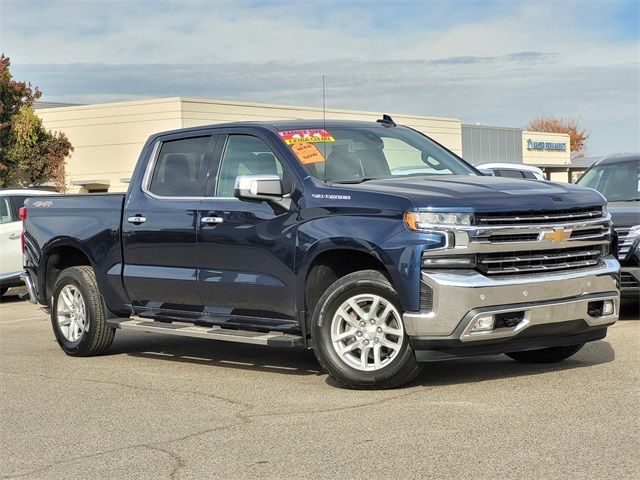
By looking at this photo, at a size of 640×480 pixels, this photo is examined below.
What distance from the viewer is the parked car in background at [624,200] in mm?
10984

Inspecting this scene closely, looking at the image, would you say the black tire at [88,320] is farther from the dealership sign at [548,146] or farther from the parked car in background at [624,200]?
the dealership sign at [548,146]

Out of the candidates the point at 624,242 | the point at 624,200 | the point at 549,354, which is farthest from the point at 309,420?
the point at 624,200

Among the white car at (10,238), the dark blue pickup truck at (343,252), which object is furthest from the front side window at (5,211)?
the dark blue pickup truck at (343,252)

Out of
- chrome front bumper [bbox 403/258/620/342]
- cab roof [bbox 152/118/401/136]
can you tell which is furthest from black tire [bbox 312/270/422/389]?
cab roof [bbox 152/118/401/136]

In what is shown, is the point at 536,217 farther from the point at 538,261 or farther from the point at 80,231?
the point at 80,231

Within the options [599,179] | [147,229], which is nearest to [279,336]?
[147,229]

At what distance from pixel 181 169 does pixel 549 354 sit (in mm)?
3447

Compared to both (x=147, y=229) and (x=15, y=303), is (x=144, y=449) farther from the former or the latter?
(x=15, y=303)

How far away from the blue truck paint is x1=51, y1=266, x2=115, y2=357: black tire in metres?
0.15

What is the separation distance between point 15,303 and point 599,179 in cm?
905

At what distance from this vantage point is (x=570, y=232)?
7527 millimetres

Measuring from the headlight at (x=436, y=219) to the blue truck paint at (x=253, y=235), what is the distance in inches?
1.9

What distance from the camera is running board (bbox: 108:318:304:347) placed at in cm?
800

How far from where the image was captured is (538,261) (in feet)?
24.3
